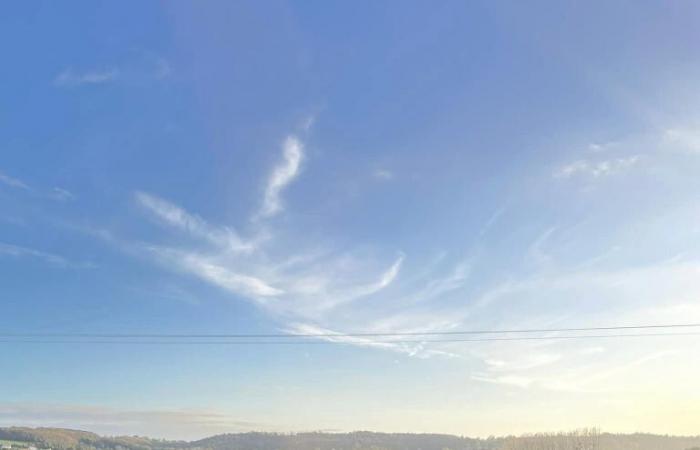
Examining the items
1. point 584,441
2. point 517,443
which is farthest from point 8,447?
point 584,441

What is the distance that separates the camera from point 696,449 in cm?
14600

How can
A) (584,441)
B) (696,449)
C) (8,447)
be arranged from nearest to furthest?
1. (584,441)
2. (696,449)
3. (8,447)

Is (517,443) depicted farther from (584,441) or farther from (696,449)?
(696,449)

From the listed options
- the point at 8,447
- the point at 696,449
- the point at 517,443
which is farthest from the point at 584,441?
the point at 8,447

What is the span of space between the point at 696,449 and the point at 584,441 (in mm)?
34550

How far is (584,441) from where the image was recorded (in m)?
135

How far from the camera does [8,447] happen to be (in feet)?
655

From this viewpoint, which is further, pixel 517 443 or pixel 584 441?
pixel 517 443

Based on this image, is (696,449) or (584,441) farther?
(696,449)

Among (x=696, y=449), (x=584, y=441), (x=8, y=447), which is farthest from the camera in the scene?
(x=8, y=447)

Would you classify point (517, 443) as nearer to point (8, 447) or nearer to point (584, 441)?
point (584, 441)

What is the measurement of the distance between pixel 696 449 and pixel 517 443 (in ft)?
145

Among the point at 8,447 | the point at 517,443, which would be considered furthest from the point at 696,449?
the point at 8,447

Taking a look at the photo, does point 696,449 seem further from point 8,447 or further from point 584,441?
point 8,447
